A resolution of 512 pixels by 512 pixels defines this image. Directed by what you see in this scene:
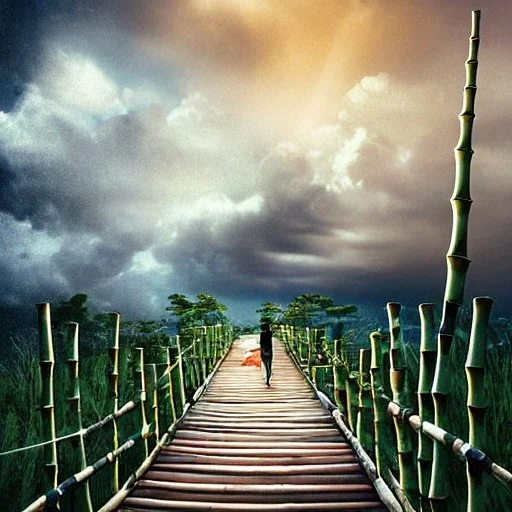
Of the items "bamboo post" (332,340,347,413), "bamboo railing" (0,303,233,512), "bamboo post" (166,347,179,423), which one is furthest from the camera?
"bamboo post" (332,340,347,413)

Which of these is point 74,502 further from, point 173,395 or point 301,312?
point 301,312

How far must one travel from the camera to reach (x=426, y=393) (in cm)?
278

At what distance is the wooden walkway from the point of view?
11.3ft

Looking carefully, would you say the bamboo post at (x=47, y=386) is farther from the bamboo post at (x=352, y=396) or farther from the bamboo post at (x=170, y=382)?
the bamboo post at (x=352, y=396)

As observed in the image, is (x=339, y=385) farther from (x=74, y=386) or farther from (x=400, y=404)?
(x=74, y=386)

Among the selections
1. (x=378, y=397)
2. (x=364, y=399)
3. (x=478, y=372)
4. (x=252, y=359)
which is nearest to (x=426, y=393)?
(x=478, y=372)

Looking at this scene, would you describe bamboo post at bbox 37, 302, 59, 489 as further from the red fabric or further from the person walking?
the red fabric

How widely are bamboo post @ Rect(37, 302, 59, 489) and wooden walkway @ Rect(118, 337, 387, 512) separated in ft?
1.90

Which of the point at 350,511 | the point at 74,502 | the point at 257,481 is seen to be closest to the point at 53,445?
the point at 74,502

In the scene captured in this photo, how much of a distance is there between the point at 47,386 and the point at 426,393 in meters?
1.99

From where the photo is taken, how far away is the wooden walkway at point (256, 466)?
136 inches

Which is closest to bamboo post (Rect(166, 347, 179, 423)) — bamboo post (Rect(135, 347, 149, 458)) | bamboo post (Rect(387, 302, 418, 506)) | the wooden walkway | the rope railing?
the wooden walkway

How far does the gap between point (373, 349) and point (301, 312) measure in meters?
32.4

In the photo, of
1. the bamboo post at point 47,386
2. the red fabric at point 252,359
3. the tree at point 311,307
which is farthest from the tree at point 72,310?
the tree at point 311,307
